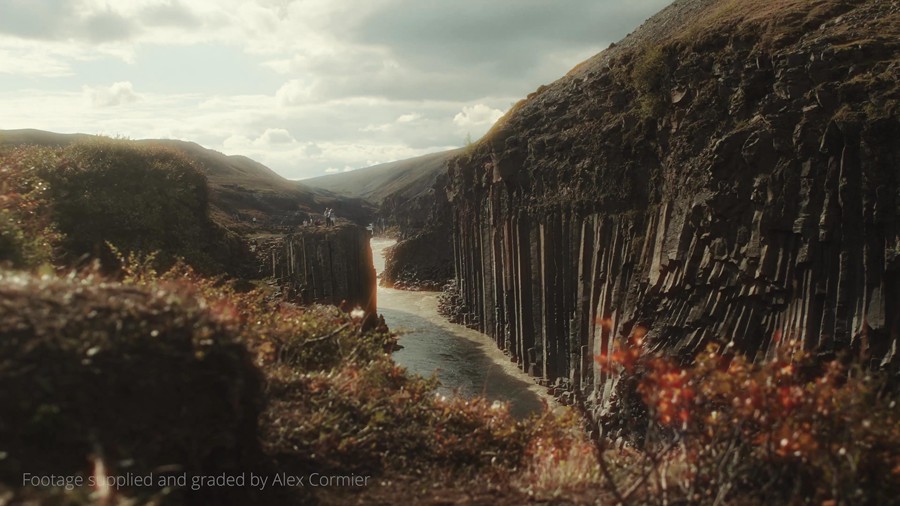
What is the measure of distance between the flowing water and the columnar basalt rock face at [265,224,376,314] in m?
4.36

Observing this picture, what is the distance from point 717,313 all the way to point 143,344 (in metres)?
17.9

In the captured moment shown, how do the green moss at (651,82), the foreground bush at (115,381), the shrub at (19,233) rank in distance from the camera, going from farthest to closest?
the green moss at (651,82)
the shrub at (19,233)
the foreground bush at (115,381)

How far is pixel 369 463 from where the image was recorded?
332 inches

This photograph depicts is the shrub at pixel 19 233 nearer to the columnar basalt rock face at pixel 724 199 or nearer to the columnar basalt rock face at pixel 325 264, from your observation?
the columnar basalt rock face at pixel 724 199

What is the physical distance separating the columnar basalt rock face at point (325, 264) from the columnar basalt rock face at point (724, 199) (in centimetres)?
841

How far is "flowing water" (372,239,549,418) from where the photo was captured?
98.6 feet

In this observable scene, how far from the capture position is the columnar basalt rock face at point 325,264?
1291 inches

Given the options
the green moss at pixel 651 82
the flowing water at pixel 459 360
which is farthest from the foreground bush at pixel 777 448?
the green moss at pixel 651 82

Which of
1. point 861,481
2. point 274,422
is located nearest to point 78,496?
point 274,422

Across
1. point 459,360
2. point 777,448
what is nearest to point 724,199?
point 777,448

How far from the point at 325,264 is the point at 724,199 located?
20.2 meters

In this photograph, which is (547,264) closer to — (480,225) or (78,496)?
(480,225)

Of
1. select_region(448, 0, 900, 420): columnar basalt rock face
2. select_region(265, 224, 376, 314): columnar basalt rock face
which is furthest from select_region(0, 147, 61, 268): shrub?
select_region(265, 224, 376, 314): columnar basalt rock face

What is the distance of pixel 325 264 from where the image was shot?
115 ft
